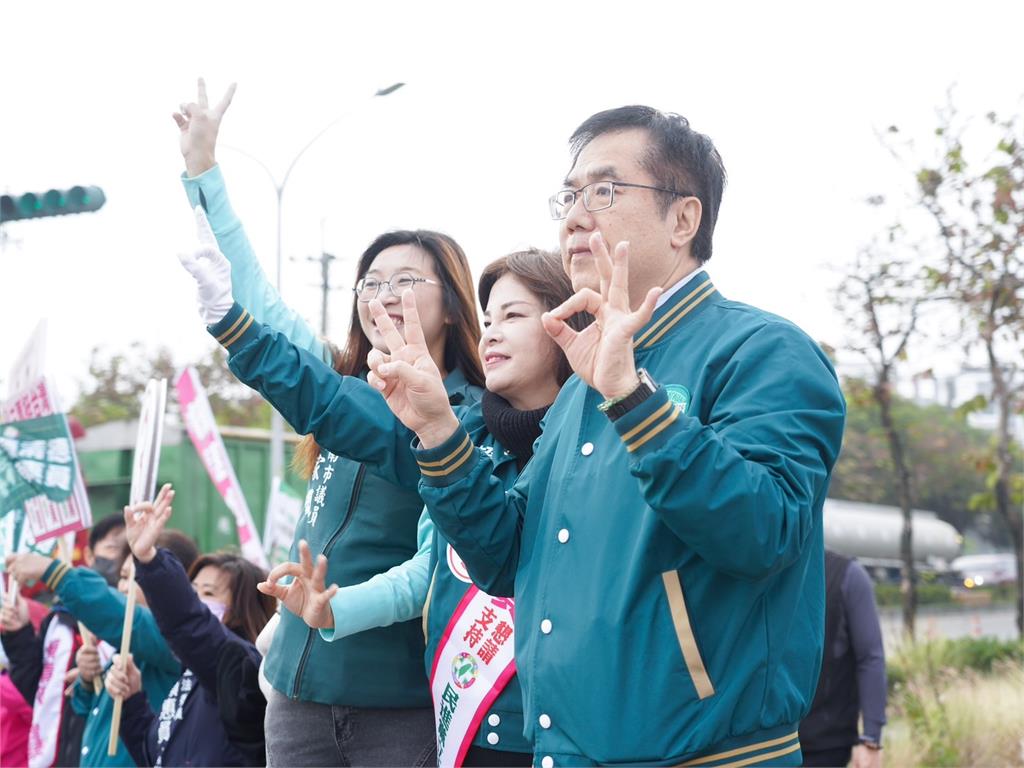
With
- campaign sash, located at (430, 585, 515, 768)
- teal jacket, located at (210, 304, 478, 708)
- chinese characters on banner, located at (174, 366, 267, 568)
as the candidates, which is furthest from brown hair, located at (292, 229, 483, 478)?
chinese characters on banner, located at (174, 366, 267, 568)

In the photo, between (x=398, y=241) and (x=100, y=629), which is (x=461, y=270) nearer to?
(x=398, y=241)

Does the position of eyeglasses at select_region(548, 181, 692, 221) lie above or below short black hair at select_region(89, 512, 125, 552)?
above

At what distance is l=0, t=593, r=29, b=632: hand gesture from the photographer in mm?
6414

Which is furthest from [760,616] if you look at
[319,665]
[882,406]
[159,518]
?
[882,406]

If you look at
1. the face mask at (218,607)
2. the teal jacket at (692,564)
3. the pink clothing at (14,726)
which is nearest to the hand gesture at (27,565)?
the face mask at (218,607)

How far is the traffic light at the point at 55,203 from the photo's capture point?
30.3ft

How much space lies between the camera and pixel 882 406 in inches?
545

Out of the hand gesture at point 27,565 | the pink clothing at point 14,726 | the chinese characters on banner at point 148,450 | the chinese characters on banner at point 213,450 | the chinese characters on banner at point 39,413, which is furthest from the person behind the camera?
the chinese characters on banner at point 213,450

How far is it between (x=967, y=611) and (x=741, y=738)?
4045cm

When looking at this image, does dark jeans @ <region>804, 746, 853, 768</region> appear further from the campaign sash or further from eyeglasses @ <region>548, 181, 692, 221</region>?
eyeglasses @ <region>548, 181, 692, 221</region>

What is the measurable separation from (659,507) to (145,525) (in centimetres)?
300

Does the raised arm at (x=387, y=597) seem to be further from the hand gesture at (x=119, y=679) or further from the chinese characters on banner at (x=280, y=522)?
the chinese characters on banner at (x=280, y=522)

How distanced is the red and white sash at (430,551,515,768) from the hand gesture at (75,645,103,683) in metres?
3.14

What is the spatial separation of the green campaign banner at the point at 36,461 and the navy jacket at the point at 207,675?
A: 1722mm
